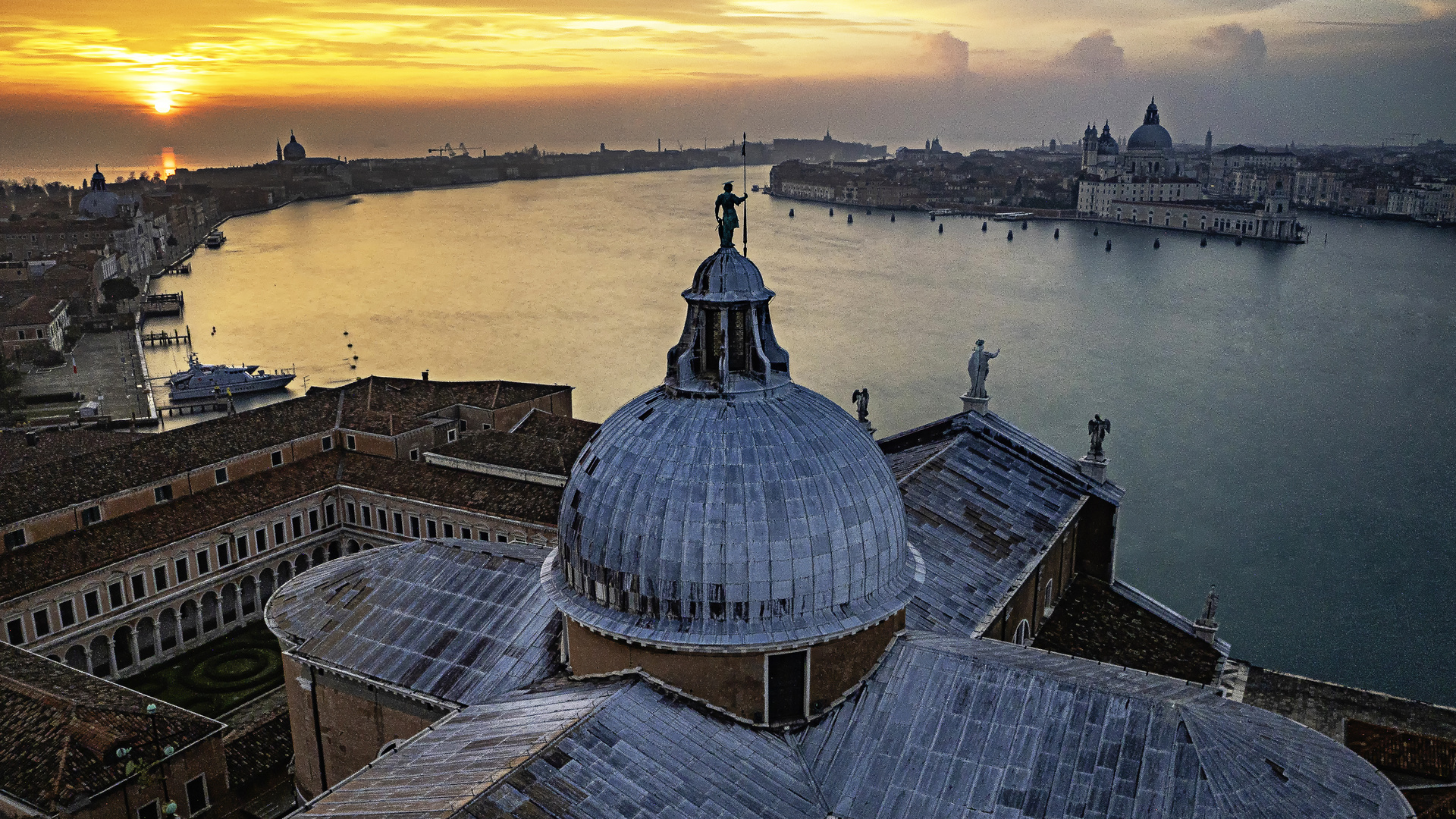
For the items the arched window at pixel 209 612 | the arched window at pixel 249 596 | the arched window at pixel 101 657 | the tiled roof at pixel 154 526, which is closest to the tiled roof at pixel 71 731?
the tiled roof at pixel 154 526

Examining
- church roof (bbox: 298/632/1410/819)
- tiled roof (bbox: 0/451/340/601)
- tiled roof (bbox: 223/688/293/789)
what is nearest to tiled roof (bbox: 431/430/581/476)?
tiled roof (bbox: 0/451/340/601)

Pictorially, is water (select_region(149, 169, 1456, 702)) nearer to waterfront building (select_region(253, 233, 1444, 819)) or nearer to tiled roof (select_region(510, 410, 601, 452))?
tiled roof (select_region(510, 410, 601, 452))

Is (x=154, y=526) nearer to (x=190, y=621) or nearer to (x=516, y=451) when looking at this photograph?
(x=190, y=621)

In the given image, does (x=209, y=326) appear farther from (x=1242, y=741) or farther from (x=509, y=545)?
(x=1242, y=741)

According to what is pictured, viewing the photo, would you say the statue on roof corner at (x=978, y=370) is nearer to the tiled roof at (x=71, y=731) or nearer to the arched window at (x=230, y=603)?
the tiled roof at (x=71, y=731)

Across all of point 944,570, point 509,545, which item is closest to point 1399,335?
point 944,570

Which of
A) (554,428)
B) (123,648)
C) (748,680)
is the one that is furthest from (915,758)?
(554,428)

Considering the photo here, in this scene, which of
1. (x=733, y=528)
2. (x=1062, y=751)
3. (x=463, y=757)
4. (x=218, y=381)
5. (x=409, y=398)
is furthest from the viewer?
(x=218, y=381)
